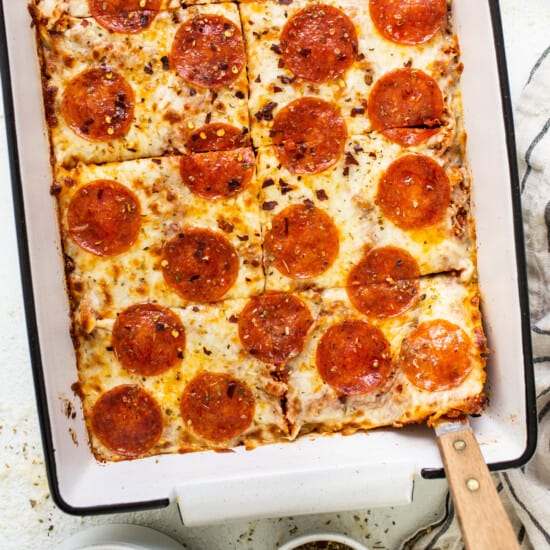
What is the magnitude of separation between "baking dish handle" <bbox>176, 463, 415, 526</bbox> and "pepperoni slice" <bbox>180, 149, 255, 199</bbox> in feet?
3.63

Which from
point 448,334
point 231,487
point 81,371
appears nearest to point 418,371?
point 448,334

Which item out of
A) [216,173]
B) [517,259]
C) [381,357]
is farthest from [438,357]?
[216,173]

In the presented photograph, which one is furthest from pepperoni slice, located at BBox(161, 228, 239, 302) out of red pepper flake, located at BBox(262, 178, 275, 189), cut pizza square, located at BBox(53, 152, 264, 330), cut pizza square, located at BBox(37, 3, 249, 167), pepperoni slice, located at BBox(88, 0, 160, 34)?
pepperoni slice, located at BBox(88, 0, 160, 34)

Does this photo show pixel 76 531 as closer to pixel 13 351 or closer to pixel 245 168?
pixel 13 351

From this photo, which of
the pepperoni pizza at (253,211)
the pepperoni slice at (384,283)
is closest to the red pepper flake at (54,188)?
the pepperoni pizza at (253,211)

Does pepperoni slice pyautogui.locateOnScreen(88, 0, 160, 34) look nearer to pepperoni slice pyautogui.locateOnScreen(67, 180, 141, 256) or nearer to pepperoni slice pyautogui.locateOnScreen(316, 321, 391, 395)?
pepperoni slice pyautogui.locateOnScreen(67, 180, 141, 256)

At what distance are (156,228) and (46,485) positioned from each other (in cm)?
127

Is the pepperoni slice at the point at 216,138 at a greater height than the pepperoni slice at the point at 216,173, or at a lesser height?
greater

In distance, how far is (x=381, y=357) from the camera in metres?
2.94

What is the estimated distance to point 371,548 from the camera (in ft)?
10.7

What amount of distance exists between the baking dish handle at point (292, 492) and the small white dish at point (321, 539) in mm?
396

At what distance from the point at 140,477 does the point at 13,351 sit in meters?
0.86

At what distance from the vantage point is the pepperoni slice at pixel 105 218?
2932mm

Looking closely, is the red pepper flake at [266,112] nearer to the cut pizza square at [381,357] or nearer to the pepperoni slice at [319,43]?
the pepperoni slice at [319,43]
